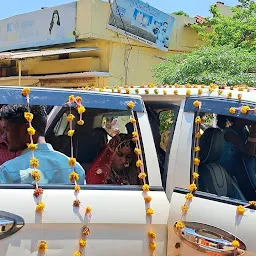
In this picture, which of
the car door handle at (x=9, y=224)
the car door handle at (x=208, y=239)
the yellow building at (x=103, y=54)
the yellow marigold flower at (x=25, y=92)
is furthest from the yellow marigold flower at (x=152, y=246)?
the yellow building at (x=103, y=54)

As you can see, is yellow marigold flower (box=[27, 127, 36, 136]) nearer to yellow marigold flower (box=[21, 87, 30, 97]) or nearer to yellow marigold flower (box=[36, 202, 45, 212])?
yellow marigold flower (box=[21, 87, 30, 97])

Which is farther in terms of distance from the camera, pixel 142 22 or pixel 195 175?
pixel 142 22

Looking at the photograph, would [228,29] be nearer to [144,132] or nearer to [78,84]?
[78,84]

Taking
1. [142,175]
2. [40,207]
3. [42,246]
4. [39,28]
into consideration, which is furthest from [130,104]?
[39,28]

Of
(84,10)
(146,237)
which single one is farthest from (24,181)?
(84,10)

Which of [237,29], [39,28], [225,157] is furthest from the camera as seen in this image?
[39,28]

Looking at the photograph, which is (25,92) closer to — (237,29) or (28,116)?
(28,116)

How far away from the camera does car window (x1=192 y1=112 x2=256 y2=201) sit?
257 centimetres

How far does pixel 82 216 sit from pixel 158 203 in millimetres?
403

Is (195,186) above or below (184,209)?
above

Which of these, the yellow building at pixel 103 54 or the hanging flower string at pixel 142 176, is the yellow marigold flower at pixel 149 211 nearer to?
the hanging flower string at pixel 142 176

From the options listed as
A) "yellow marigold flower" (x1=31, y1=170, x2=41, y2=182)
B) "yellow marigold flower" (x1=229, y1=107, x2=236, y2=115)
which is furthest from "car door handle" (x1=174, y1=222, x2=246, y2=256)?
"yellow marigold flower" (x1=31, y1=170, x2=41, y2=182)

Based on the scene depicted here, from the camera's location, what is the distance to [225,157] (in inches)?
112

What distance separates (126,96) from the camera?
263 centimetres
